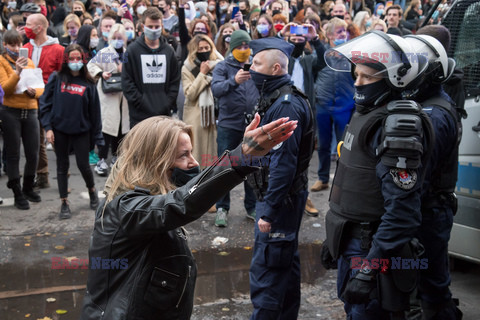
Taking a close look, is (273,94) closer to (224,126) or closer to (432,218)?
(432,218)

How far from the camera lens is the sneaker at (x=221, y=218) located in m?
6.84

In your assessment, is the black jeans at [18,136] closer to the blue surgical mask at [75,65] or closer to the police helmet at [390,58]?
the blue surgical mask at [75,65]

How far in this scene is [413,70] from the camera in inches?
139

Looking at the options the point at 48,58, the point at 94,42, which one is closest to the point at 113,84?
the point at 48,58

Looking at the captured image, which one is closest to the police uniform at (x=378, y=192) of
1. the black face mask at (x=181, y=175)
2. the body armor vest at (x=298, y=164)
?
the body armor vest at (x=298, y=164)

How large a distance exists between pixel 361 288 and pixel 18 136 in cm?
524

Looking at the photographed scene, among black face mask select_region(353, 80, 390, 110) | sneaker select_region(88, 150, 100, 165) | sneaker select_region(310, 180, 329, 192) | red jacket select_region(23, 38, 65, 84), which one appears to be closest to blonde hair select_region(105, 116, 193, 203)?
black face mask select_region(353, 80, 390, 110)

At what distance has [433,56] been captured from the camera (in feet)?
12.6

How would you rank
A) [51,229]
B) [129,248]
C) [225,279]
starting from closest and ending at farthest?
[129,248] < [225,279] < [51,229]

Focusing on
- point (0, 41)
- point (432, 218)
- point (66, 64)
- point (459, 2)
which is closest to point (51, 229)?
point (66, 64)

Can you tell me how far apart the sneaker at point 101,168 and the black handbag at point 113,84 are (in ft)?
3.30

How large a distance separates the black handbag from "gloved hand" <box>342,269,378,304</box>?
6.11 meters

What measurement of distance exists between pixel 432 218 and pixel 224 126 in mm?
3361

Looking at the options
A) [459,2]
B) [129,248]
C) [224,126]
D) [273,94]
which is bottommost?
[224,126]
